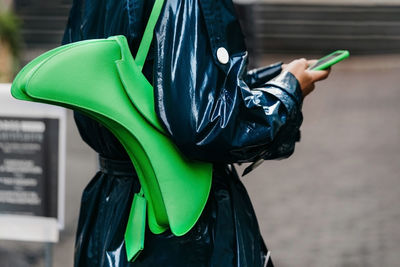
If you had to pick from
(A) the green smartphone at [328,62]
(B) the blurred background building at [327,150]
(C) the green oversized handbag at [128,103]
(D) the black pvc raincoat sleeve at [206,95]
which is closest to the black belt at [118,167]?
(C) the green oversized handbag at [128,103]

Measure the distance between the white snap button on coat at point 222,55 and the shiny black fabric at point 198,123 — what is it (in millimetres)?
11

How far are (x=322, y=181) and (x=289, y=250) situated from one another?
73.6 inches

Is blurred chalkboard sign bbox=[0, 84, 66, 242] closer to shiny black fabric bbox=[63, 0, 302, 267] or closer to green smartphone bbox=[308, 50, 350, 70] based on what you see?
shiny black fabric bbox=[63, 0, 302, 267]

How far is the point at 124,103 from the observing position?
7.72 feet

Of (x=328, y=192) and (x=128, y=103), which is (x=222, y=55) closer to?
(x=128, y=103)

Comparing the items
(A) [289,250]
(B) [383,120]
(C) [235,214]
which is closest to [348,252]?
(A) [289,250]

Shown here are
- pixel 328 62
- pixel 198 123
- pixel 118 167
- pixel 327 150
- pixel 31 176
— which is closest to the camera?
pixel 198 123

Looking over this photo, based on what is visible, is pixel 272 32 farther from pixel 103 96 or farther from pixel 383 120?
pixel 103 96

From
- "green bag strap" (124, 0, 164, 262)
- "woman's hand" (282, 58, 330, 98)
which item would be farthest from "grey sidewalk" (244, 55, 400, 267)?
"green bag strap" (124, 0, 164, 262)

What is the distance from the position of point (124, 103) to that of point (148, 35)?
0.65ft

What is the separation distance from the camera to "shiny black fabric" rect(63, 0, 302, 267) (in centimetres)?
229

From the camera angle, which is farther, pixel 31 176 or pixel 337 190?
pixel 337 190

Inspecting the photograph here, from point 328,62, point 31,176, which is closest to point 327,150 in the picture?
point 31,176

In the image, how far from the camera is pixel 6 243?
541cm
